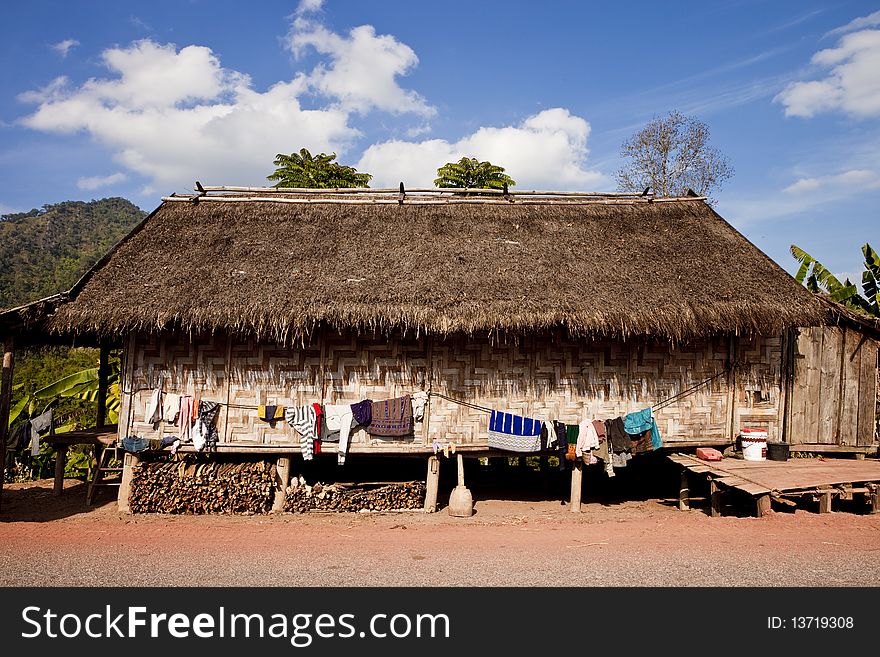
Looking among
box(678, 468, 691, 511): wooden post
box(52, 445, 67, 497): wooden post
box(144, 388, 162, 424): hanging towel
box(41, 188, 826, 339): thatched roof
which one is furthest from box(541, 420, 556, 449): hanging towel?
box(52, 445, 67, 497): wooden post

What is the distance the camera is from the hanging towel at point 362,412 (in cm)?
896

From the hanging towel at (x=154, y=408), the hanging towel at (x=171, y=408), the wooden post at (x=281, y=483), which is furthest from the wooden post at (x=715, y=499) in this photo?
the hanging towel at (x=154, y=408)

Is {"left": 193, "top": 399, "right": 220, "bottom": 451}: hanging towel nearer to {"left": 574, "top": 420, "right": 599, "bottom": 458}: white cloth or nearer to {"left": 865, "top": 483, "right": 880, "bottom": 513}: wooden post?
{"left": 574, "top": 420, "right": 599, "bottom": 458}: white cloth

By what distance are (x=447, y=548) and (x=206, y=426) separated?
13.4ft

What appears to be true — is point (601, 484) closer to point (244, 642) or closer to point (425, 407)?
point (425, 407)

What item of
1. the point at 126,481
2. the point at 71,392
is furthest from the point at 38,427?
the point at 71,392

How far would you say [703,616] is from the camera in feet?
16.2

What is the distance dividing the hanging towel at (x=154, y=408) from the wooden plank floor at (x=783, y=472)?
7793mm

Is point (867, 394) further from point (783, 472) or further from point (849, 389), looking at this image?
point (783, 472)

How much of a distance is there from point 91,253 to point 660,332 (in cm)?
4581

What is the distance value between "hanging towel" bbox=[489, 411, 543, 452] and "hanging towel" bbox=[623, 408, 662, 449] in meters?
1.35

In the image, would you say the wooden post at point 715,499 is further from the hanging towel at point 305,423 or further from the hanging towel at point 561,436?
the hanging towel at point 305,423

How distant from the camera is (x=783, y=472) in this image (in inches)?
336

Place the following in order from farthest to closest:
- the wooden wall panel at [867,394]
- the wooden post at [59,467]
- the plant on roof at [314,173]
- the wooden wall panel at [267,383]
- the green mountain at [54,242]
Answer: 1. the green mountain at [54,242]
2. the plant on roof at [314,173]
3. the wooden post at [59,467]
4. the wooden wall panel at [867,394]
5. the wooden wall panel at [267,383]
